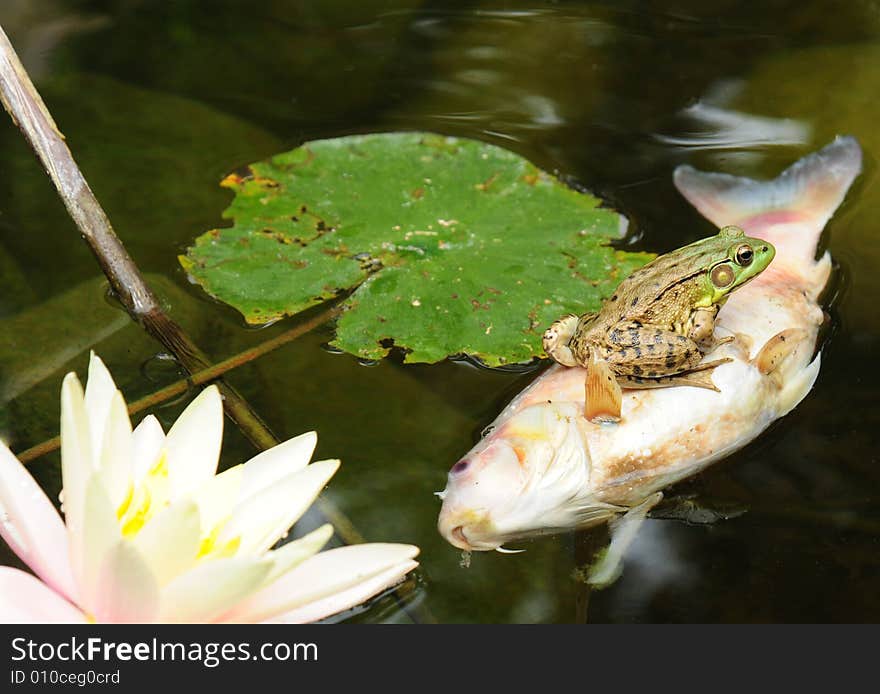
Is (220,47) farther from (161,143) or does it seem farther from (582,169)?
(582,169)

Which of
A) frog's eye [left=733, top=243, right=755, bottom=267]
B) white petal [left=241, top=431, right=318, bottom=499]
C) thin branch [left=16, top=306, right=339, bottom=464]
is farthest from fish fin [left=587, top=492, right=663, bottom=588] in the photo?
thin branch [left=16, top=306, right=339, bottom=464]

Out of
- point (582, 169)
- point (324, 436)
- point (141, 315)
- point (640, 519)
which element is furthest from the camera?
point (582, 169)

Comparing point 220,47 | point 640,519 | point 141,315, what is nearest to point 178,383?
point 141,315

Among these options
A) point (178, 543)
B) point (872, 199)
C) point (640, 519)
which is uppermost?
point (178, 543)

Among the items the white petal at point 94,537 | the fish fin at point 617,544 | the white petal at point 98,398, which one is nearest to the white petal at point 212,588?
the white petal at point 94,537

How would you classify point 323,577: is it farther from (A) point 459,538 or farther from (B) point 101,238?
(B) point 101,238

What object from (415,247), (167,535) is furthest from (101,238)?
(167,535)

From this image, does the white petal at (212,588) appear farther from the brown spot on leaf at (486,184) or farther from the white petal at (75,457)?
the brown spot on leaf at (486,184)
